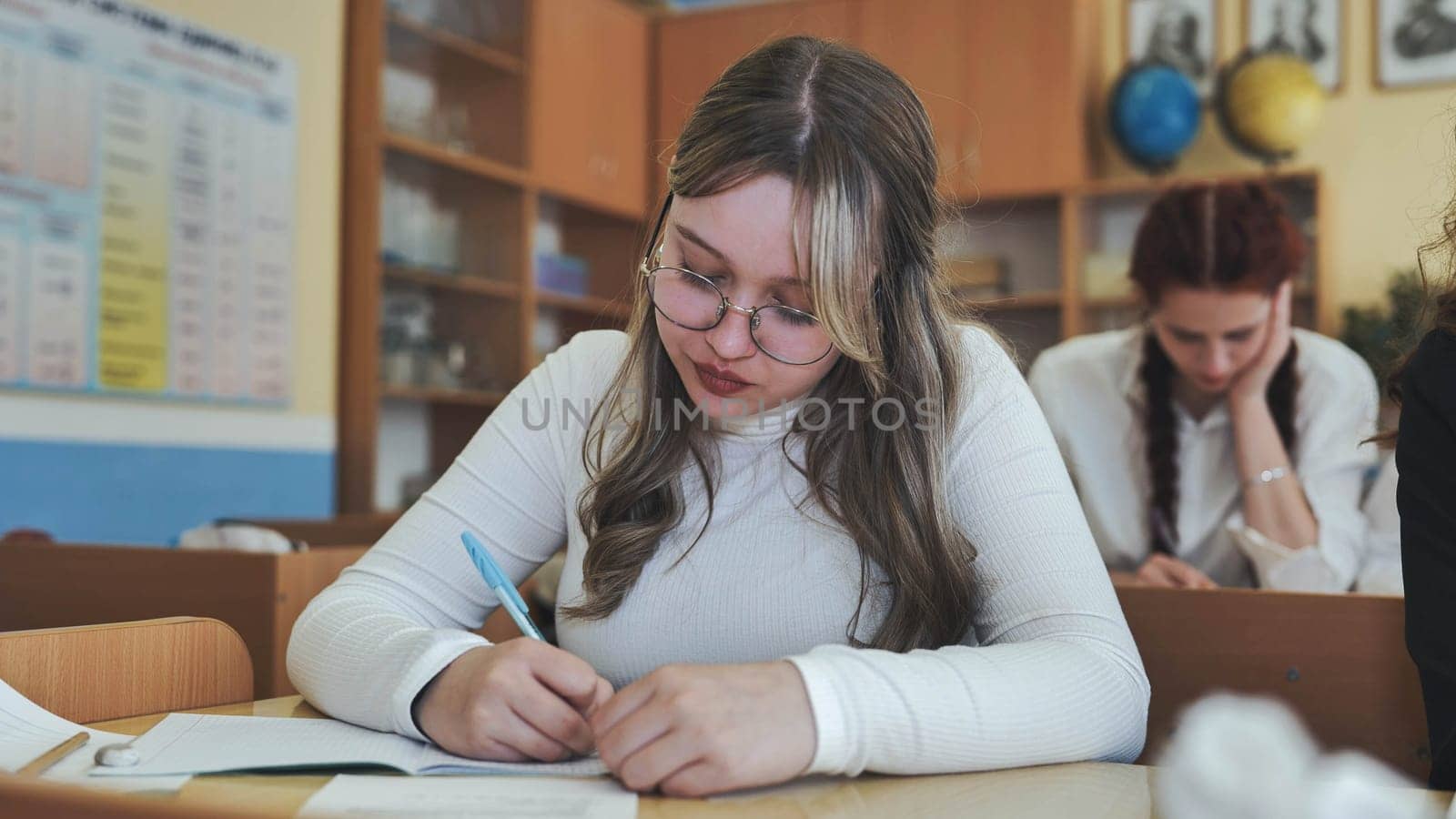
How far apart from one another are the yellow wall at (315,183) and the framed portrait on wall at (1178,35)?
2.57m

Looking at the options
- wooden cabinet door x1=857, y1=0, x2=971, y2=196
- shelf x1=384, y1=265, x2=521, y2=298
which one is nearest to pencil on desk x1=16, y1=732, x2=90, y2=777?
shelf x1=384, y1=265, x2=521, y2=298

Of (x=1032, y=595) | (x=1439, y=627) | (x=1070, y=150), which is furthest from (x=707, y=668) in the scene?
(x=1070, y=150)

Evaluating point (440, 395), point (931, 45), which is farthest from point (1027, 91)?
point (440, 395)

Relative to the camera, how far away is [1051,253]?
456 cm

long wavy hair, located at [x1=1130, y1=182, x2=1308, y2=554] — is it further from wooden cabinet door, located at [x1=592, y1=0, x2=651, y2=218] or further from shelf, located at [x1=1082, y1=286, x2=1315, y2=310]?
wooden cabinet door, located at [x1=592, y1=0, x2=651, y2=218]

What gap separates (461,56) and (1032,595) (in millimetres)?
3282

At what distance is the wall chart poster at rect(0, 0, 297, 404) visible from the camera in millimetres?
2586

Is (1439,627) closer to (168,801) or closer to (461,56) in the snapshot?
(168,801)

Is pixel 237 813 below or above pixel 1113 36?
below

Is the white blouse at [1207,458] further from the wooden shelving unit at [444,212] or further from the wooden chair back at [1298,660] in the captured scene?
the wooden shelving unit at [444,212]

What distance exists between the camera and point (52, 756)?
2.72 ft

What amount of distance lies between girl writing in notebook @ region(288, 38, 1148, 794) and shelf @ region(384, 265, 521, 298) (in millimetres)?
2455

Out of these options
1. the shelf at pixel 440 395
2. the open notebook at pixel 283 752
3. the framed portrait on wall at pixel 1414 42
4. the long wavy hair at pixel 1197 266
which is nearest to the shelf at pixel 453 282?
the shelf at pixel 440 395

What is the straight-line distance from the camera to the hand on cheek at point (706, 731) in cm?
76
